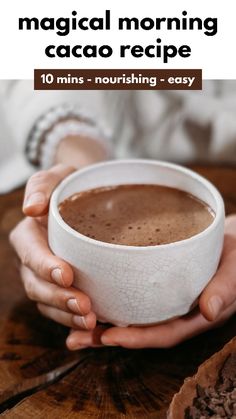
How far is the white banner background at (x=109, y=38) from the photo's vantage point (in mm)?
924

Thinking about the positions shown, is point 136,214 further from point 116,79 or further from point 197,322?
point 116,79

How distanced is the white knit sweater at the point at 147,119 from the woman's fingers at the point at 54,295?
1.27 ft

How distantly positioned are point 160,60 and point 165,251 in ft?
1.44

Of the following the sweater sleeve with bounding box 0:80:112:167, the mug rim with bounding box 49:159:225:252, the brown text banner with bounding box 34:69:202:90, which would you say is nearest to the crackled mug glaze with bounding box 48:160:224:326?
the mug rim with bounding box 49:159:225:252

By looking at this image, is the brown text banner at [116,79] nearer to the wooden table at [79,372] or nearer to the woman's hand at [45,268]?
the woman's hand at [45,268]

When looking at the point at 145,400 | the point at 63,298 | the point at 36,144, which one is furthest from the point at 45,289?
the point at 36,144

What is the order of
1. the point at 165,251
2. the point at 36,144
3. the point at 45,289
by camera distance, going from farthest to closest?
the point at 36,144
the point at 45,289
the point at 165,251

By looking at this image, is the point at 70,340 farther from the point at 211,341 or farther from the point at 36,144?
the point at 36,144

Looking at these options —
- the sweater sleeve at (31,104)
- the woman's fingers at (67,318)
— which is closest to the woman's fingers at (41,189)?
the woman's fingers at (67,318)

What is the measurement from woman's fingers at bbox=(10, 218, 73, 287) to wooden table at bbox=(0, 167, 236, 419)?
0.08 meters

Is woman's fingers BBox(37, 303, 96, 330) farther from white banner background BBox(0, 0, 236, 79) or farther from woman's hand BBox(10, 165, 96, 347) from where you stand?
white banner background BBox(0, 0, 236, 79)

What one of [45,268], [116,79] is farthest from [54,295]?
[116,79]

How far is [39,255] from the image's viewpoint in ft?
2.19

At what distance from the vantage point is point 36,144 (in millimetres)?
1036
